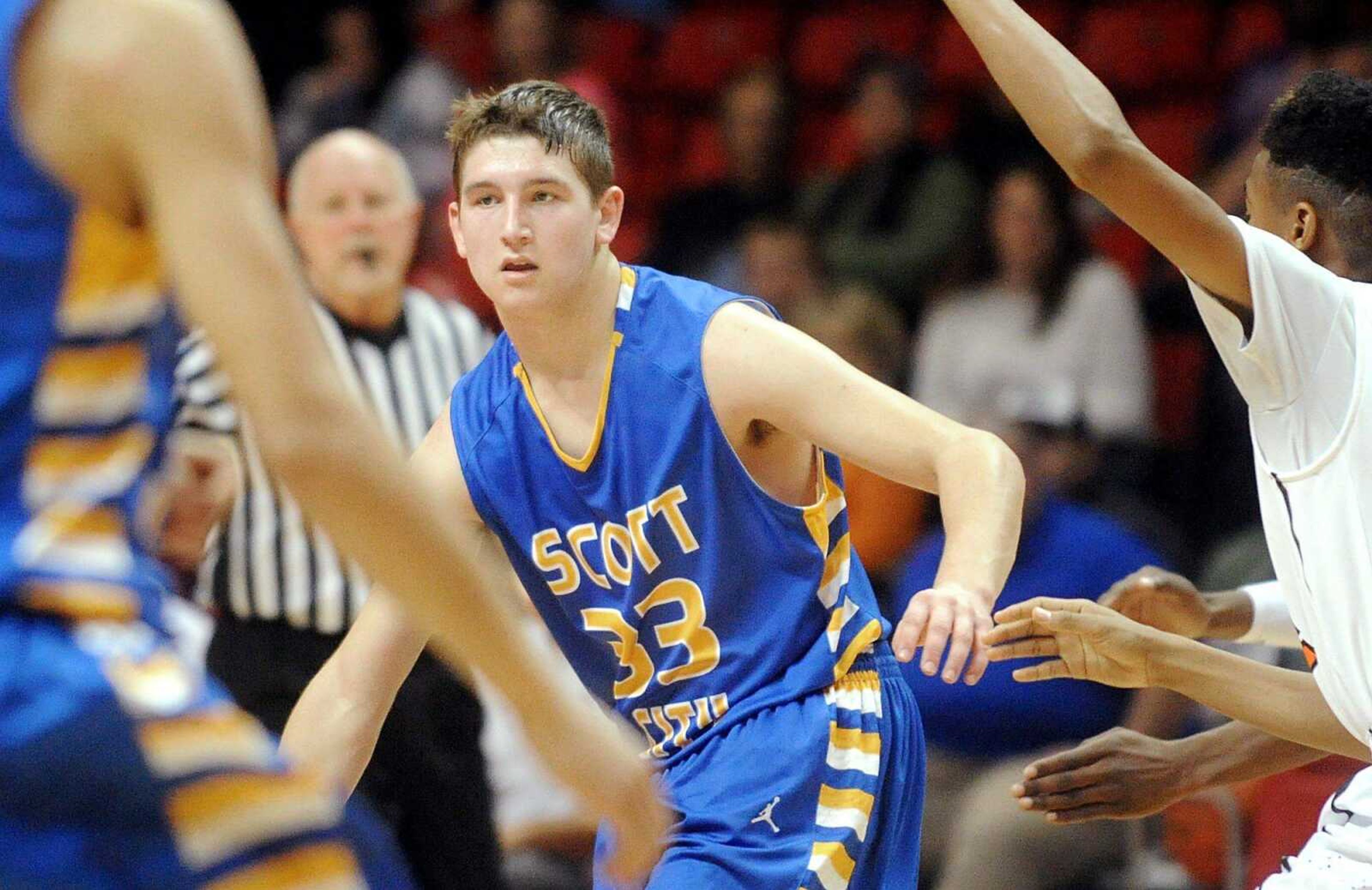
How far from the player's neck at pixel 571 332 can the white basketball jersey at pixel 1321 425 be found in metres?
1.09

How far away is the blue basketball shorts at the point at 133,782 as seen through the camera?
1.88m

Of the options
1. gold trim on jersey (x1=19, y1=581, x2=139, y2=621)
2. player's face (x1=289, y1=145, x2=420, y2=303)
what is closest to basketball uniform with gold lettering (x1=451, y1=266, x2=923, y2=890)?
gold trim on jersey (x1=19, y1=581, x2=139, y2=621)

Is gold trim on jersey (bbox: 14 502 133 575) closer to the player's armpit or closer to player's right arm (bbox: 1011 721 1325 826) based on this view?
the player's armpit

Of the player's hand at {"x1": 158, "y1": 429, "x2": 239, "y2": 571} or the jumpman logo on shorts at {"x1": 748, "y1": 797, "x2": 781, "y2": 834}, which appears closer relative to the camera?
the jumpman logo on shorts at {"x1": 748, "y1": 797, "x2": 781, "y2": 834}

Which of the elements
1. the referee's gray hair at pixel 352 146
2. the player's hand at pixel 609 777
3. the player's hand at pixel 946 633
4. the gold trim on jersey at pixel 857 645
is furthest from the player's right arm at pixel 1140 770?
the referee's gray hair at pixel 352 146

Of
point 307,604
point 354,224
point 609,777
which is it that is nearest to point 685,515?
point 609,777

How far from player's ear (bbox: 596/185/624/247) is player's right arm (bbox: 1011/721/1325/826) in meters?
1.28

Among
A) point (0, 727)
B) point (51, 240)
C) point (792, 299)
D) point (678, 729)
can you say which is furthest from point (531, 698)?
point (792, 299)

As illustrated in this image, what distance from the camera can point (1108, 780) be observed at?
12.1 ft

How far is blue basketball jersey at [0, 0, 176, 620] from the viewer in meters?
1.90

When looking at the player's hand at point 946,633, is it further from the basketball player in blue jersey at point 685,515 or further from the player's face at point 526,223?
the player's face at point 526,223

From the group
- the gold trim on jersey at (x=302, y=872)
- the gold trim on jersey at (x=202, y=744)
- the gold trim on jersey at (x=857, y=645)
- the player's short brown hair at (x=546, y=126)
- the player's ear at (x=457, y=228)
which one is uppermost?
the player's short brown hair at (x=546, y=126)

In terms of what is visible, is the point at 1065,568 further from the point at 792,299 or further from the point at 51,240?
the point at 51,240

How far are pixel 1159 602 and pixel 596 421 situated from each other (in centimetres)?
116
